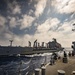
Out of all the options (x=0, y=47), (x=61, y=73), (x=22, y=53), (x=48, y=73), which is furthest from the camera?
(x=22, y=53)

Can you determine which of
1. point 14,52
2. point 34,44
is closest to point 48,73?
point 14,52

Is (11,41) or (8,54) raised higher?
(11,41)

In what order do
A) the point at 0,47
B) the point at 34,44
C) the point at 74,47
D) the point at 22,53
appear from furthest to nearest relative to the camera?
the point at 34,44
the point at 22,53
the point at 0,47
the point at 74,47

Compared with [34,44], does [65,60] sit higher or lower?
lower

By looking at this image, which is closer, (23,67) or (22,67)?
(22,67)

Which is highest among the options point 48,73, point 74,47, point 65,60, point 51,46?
point 51,46

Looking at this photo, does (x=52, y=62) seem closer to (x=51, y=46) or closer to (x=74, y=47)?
(x=74, y=47)

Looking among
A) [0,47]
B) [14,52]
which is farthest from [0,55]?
[14,52]

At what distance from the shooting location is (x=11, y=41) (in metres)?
160

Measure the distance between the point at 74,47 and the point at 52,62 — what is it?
54.7ft

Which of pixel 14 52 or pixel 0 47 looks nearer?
pixel 0 47

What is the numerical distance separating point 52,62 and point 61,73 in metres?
10.5

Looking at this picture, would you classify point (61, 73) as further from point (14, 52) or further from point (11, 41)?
point (11, 41)

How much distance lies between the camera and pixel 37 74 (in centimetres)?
855
